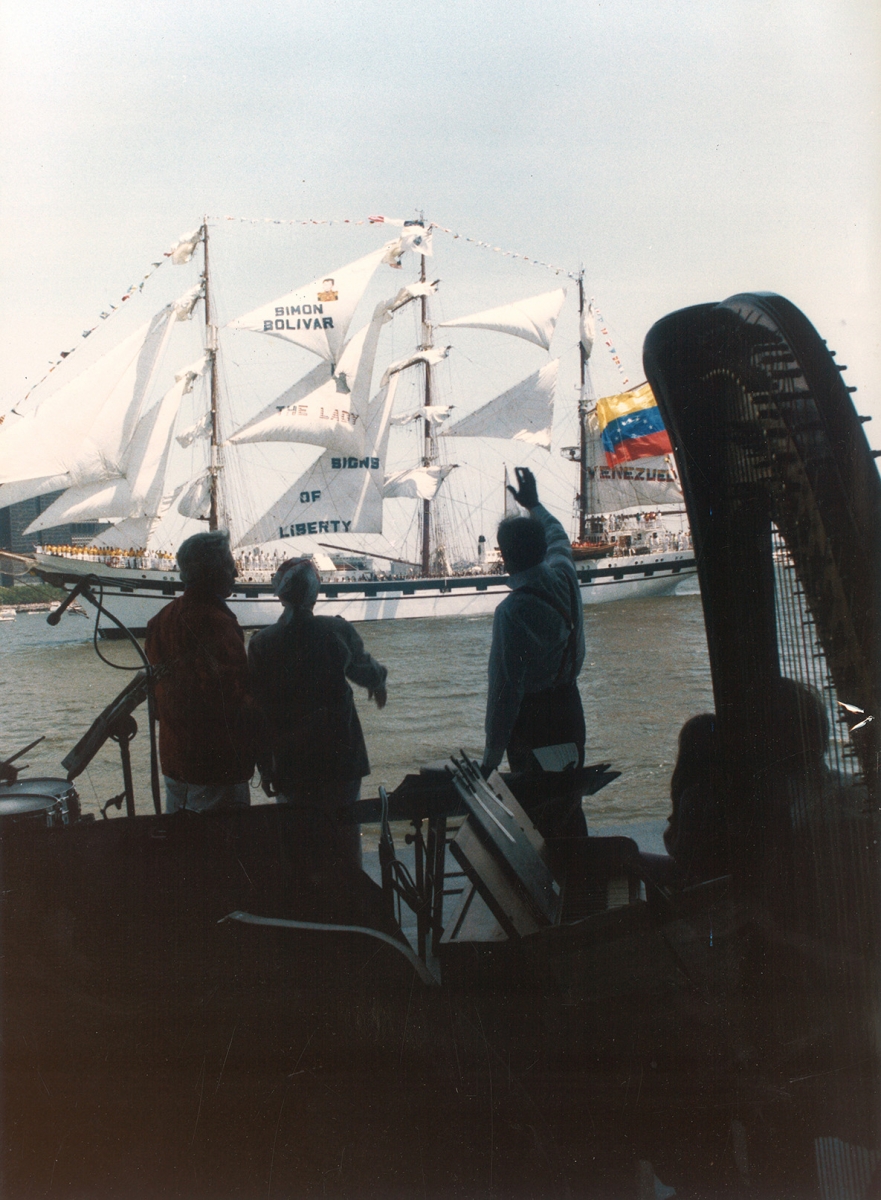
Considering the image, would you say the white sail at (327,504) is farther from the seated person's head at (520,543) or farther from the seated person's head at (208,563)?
the seated person's head at (520,543)

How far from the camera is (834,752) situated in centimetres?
148

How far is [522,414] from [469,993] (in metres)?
2.13

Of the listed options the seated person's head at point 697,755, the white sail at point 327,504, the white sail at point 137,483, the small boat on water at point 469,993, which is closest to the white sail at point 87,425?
the white sail at point 137,483

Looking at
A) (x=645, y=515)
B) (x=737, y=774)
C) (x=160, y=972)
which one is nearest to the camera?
(x=160, y=972)

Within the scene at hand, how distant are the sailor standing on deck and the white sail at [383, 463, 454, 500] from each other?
2.38 ft

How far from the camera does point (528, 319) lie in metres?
2.71

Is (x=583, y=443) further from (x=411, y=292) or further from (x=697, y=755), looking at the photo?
(x=697, y=755)

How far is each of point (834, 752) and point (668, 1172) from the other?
0.99 meters

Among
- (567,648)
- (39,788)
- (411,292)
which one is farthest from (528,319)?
(39,788)

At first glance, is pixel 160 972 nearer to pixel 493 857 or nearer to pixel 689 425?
pixel 493 857

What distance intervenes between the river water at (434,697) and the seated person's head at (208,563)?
27cm

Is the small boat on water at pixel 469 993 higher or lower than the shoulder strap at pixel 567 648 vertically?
lower

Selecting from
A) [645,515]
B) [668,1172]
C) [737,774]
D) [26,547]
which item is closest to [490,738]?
[737,774]

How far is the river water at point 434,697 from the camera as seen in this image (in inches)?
88.8
